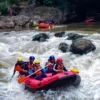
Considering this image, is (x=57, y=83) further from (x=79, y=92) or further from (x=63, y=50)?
(x=63, y=50)

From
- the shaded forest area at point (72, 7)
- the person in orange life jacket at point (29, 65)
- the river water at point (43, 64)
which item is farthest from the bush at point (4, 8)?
the person in orange life jacket at point (29, 65)

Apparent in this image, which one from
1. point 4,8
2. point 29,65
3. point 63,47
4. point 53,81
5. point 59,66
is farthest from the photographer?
point 4,8

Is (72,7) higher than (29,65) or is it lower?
lower

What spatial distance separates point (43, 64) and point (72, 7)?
1484 cm

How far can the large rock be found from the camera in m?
13.7

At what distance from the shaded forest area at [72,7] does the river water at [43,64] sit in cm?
734

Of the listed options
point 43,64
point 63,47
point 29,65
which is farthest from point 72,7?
point 29,65

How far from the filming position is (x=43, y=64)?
13.2 meters

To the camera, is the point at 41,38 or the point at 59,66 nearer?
the point at 59,66

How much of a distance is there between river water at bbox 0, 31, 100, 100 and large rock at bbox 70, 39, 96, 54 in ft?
0.77

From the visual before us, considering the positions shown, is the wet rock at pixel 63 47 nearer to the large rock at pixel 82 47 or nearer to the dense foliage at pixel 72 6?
the large rock at pixel 82 47

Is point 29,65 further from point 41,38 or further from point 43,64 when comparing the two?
point 41,38

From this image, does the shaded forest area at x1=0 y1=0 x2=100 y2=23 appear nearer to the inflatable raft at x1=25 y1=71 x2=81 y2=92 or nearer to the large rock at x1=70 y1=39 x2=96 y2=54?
the large rock at x1=70 y1=39 x2=96 y2=54

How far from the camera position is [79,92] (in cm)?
1007
